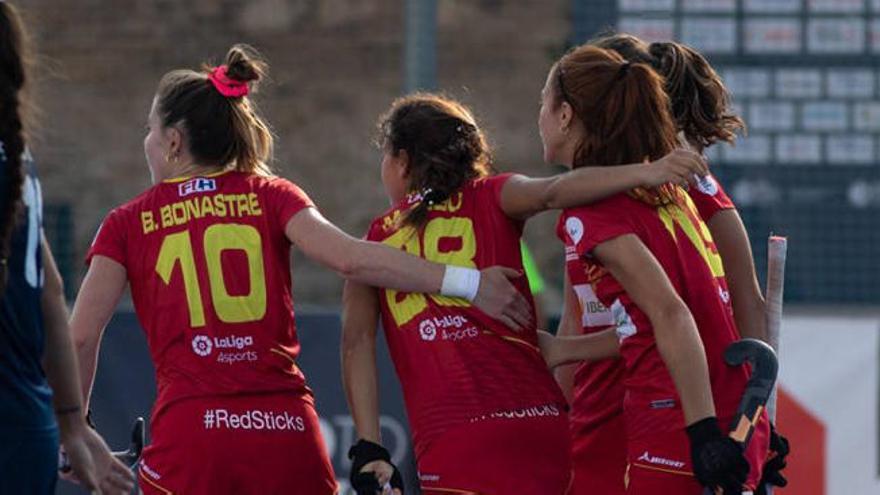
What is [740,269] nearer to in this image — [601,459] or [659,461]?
[601,459]

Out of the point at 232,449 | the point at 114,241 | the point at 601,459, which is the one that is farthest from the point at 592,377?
the point at 114,241

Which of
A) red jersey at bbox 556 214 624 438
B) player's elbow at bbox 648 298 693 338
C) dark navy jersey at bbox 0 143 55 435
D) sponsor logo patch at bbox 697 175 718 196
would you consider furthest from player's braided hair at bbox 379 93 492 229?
dark navy jersey at bbox 0 143 55 435

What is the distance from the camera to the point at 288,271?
4840mm

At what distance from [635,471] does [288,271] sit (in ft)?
3.84

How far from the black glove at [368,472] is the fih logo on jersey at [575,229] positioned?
2.58ft

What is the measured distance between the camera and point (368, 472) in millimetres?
4562

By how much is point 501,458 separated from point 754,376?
2.33ft

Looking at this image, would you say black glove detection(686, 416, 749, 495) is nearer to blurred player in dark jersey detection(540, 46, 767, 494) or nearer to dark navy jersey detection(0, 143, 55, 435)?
blurred player in dark jersey detection(540, 46, 767, 494)

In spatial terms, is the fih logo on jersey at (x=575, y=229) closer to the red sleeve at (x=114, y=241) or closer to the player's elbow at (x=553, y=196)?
the player's elbow at (x=553, y=196)

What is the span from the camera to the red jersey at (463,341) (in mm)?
4559

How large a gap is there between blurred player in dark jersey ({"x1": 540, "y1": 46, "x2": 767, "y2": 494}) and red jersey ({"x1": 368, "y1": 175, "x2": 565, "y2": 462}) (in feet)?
0.74

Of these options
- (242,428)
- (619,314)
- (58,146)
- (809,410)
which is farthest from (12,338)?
(58,146)

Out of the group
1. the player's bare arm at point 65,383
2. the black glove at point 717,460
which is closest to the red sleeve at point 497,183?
the black glove at point 717,460

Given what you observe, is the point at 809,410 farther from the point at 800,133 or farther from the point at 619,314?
the point at 619,314
